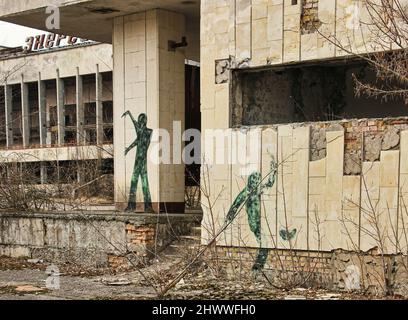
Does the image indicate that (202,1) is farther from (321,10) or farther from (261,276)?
(261,276)

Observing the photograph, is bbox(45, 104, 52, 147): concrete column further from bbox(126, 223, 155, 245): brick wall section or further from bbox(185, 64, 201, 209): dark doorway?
bbox(126, 223, 155, 245): brick wall section

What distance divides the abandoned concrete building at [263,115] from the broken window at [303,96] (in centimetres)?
2

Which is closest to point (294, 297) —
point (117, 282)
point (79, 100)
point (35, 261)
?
point (117, 282)

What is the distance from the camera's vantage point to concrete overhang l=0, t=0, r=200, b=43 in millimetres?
11656

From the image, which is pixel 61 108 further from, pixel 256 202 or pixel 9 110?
pixel 256 202

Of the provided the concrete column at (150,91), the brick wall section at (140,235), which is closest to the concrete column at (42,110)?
the concrete column at (150,91)

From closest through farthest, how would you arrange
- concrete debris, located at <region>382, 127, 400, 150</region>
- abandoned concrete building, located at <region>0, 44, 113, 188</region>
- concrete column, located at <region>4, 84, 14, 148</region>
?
concrete debris, located at <region>382, 127, 400, 150</region> → abandoned concrete building, located at <region>0, 44, 113, 188</region> → concrete column, located at <region>4, 84, 14, 148</region>

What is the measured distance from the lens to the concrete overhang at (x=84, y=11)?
11.7 m

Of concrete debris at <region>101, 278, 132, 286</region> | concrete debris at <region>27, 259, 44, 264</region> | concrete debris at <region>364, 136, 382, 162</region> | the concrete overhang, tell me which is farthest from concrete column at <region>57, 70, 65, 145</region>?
concrete debris at <region>364, 136, 382, 162</region>

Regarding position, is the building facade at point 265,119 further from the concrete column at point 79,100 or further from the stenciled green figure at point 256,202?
the concrete column at point 79,100

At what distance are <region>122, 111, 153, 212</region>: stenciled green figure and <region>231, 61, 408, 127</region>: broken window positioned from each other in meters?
2.82

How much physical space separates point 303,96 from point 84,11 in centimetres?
501

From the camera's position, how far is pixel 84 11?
39.9 ft

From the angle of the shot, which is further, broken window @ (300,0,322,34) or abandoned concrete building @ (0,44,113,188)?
abandoned concrete building @ (0,44,113,188)
